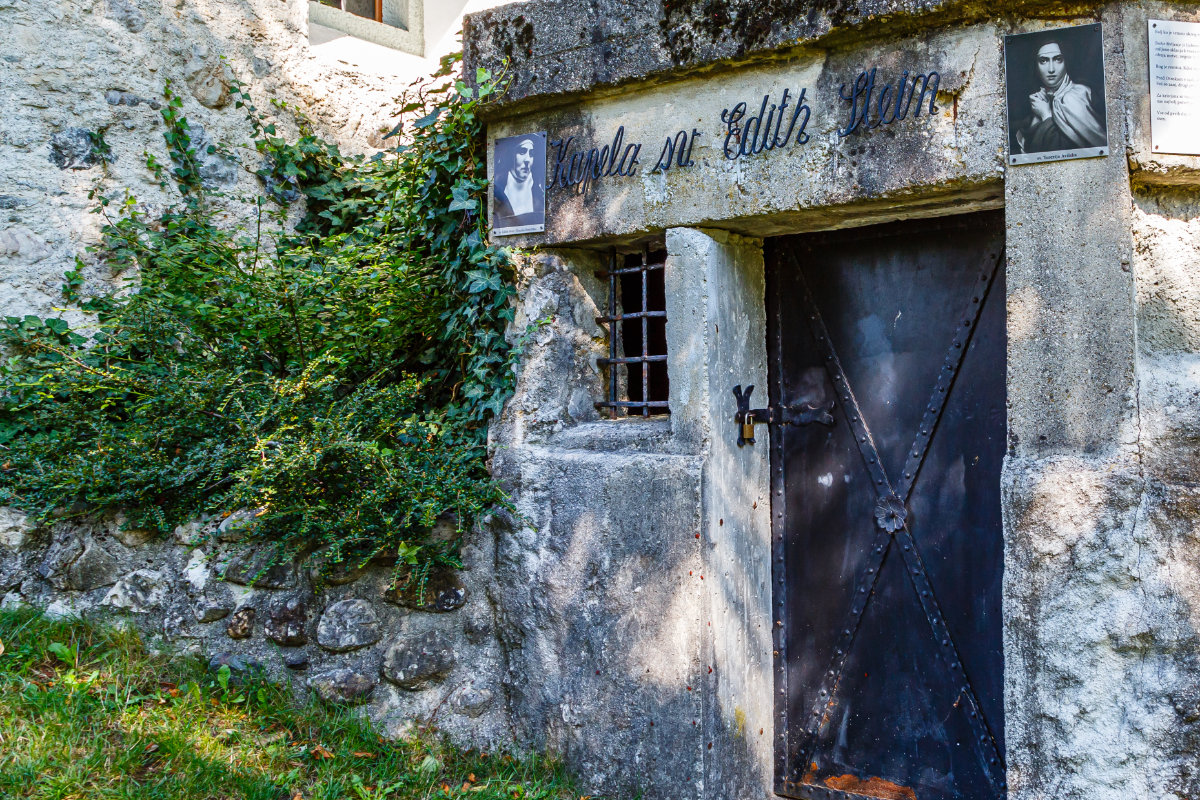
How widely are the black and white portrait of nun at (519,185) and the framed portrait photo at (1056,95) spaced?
1658 millimetres

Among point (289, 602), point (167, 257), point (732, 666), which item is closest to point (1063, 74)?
point (732, 666)

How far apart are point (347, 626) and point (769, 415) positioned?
176 cm

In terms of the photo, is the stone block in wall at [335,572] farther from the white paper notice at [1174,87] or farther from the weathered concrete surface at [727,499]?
the white paper notice at [1174,87]

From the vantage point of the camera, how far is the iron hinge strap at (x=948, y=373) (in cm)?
306

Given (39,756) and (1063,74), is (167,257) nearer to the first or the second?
(39,756)

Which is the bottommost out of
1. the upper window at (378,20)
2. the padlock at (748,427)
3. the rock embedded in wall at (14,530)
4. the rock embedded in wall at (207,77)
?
the rock embedded in wall at (14,530)

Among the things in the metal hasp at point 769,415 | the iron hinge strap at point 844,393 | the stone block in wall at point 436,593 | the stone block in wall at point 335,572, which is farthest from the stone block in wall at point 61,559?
the iron hinge strap at point 844,393

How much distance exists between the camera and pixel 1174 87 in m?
2.57

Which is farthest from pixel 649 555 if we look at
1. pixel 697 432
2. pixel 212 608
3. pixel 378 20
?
pixel 378 20

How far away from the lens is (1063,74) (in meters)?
2.63

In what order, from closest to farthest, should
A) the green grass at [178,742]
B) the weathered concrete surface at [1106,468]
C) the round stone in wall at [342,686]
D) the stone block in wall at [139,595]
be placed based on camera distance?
the weathered concrete surface at [1106,468]
the green grass at [178,742]
the round stone in wall at [342,686]
the stone block in wall at [139,595]

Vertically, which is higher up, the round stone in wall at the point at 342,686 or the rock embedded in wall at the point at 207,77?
the rock embedded in wall at the point at 207,77

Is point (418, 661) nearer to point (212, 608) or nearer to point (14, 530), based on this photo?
point (212, 608)

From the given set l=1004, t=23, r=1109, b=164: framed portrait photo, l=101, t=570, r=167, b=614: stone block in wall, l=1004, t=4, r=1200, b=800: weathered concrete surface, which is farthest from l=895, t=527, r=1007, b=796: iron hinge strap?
l=101, t=570, r=167, b=614: stone block in wall
